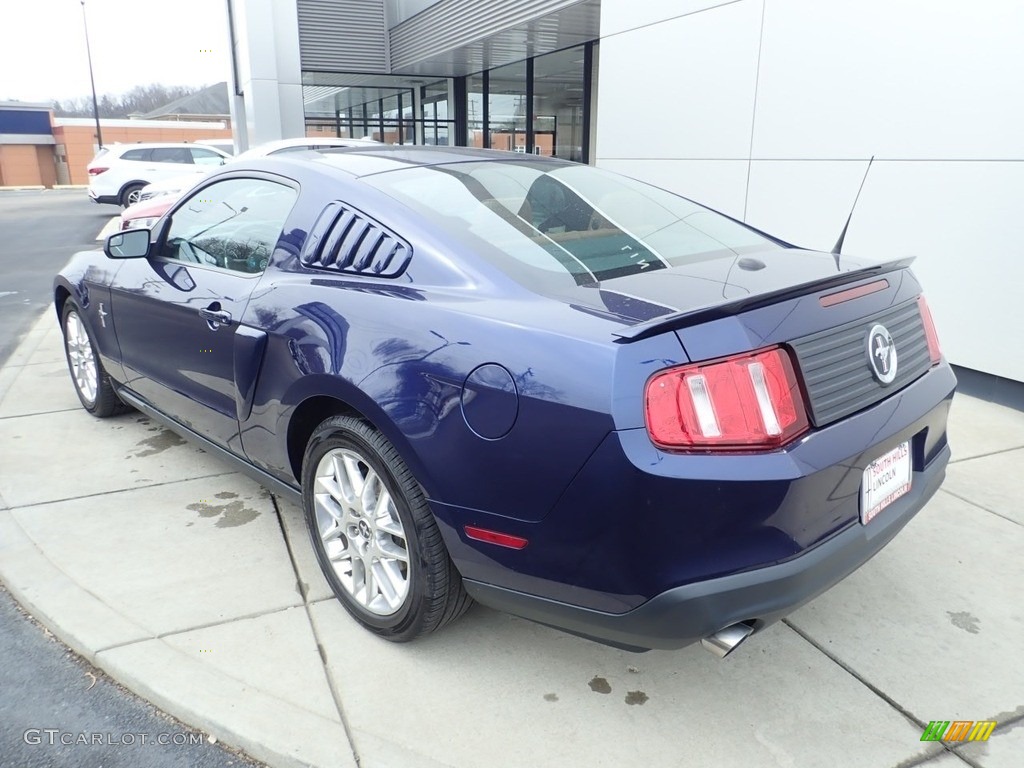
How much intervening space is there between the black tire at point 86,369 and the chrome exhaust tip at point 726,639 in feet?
12.5

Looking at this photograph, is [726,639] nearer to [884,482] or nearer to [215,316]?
[884,482]

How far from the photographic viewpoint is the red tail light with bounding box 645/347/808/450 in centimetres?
190

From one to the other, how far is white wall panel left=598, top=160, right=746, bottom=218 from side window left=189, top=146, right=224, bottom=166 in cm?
1423

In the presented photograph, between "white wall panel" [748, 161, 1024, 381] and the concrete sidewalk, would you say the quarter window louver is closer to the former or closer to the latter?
the concrete sidewalk

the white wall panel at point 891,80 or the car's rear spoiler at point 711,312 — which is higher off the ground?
the white wall panel at point 891,80

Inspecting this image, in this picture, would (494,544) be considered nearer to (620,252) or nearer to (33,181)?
(620,252)

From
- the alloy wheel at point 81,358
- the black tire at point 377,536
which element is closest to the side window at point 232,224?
the black tire at point 377,536

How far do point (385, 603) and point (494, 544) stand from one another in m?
0.65

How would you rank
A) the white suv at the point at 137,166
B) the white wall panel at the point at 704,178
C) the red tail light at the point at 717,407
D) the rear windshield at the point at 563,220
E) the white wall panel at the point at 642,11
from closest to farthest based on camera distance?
the red tail light at the point at 717,407 < the rear windshield at the point at 563,220 < the white wall panel at the point at 704,178 < the white wall panel at the point at 642,11 < the white suv at the point at 137,166

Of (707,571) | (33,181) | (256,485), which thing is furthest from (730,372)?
(33,181)

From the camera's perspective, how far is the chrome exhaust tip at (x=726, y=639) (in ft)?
6.58

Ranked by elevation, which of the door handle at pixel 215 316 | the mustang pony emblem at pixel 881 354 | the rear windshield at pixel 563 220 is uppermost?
the rear windshield at pixel 563 220

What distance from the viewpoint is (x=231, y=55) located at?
20859 mm

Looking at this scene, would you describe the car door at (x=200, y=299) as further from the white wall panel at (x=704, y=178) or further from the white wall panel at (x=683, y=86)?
the white wall panel at (x=683, y=86)
